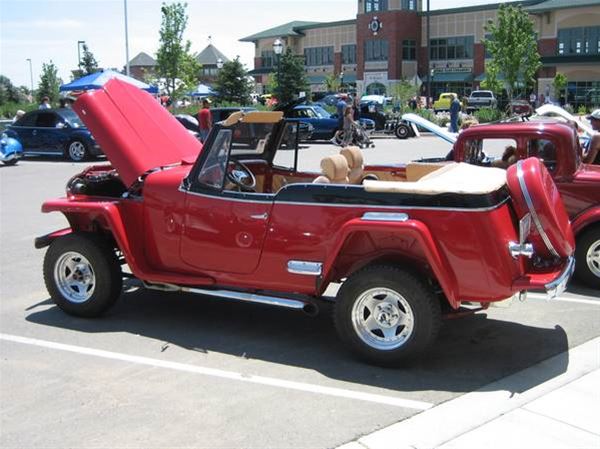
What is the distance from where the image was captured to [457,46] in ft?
225

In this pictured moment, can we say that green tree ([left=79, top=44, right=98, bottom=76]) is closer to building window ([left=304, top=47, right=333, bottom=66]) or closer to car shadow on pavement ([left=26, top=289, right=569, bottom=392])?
building window ([left=304, top=47, right=333, bottom=66])

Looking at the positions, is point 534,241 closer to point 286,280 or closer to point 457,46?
point 286,280

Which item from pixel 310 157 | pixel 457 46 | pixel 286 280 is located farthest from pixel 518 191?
pixel 457 46

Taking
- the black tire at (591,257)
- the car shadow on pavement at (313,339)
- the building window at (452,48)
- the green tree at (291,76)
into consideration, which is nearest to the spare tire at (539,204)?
the car shadow on pavement at (313,339)

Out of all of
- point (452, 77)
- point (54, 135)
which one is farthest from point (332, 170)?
point (452, 77)

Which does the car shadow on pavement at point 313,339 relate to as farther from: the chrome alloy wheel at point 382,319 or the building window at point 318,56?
the building window at point 318,56

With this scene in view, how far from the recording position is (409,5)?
229ft

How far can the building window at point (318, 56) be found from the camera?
257 feet

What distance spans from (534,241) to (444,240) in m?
0.92

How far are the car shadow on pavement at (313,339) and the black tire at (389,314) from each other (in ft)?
0.53

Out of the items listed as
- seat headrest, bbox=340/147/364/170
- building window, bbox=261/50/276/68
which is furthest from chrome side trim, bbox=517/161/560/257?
building window, bbox=261/50/276/68

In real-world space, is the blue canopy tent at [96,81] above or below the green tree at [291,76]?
below

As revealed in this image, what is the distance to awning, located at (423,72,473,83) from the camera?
219 feet

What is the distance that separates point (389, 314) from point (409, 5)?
229ft
